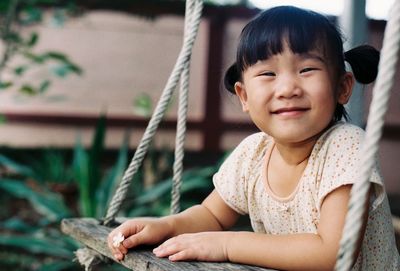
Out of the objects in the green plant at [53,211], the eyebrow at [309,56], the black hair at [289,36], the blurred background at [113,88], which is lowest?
the green plant at [53,211]

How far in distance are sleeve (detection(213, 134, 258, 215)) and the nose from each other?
275 millimetres

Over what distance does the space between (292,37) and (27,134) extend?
311 cm

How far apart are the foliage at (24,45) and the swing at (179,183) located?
5.39 ft

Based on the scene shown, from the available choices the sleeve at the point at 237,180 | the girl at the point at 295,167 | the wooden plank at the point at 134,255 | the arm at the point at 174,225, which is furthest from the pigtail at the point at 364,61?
the wooden plank at the point at 134,255

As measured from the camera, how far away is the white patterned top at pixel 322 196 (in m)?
1.08

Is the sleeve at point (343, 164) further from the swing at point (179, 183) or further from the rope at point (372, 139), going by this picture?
the rope at point (372, 139)

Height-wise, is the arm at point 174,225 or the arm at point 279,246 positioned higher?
the arm at point 279,246

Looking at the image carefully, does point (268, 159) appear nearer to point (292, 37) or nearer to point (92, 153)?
point (292, 37)

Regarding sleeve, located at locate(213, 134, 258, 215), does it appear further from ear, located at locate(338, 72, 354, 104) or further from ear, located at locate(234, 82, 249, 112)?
ear, located at locate(338, 72, 354, 104)

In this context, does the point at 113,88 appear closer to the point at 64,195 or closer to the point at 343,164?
the point at 64,195

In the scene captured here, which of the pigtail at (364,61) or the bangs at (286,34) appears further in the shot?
the pigtail at (364,61)

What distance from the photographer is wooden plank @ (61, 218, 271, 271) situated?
1.01 meters

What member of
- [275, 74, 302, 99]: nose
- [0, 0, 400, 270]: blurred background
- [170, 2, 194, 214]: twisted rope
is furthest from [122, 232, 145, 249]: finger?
[0, 0, 400, 270]: blurred background

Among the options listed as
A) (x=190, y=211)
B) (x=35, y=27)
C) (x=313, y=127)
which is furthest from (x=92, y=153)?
(x=313, y=127)
